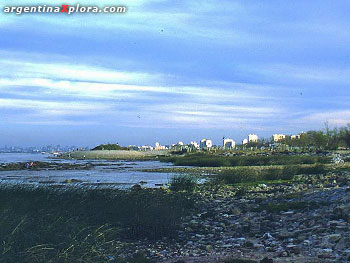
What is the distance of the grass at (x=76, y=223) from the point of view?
6.78 meters

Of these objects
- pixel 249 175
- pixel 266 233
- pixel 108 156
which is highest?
Answer: pixel 108 156

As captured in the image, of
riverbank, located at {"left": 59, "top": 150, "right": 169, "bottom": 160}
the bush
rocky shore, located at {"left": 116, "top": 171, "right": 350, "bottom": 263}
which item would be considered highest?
riverbank, located at {"left": 59, "top": 150, "right": 169, "bottom": 160}

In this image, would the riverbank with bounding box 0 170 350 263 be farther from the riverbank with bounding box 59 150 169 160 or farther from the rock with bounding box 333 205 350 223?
the riverbank with bounding box 59 150 169 160

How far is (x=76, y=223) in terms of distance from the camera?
8.92 m

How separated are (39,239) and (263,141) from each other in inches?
4951

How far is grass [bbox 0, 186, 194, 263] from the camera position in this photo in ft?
22.2

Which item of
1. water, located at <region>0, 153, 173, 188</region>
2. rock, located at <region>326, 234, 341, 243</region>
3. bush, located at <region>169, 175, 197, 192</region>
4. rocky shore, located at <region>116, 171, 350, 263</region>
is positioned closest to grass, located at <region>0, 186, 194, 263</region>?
rocky shore, located at <region>116, 171, 350, 263</region>

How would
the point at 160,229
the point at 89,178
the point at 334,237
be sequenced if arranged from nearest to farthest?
the point at 334,237 < the point at 160,229 < the point at 89,178

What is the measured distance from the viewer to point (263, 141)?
427 feet

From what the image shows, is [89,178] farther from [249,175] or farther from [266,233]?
[266,233]

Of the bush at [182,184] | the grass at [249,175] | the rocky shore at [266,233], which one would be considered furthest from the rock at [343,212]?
the grass at [249,175]

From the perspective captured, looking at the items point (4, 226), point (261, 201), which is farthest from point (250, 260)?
point (261, 201)

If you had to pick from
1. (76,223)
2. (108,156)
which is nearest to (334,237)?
(76,223)

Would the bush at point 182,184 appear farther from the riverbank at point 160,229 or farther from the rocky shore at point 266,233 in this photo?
the riverbank at point 160,229
